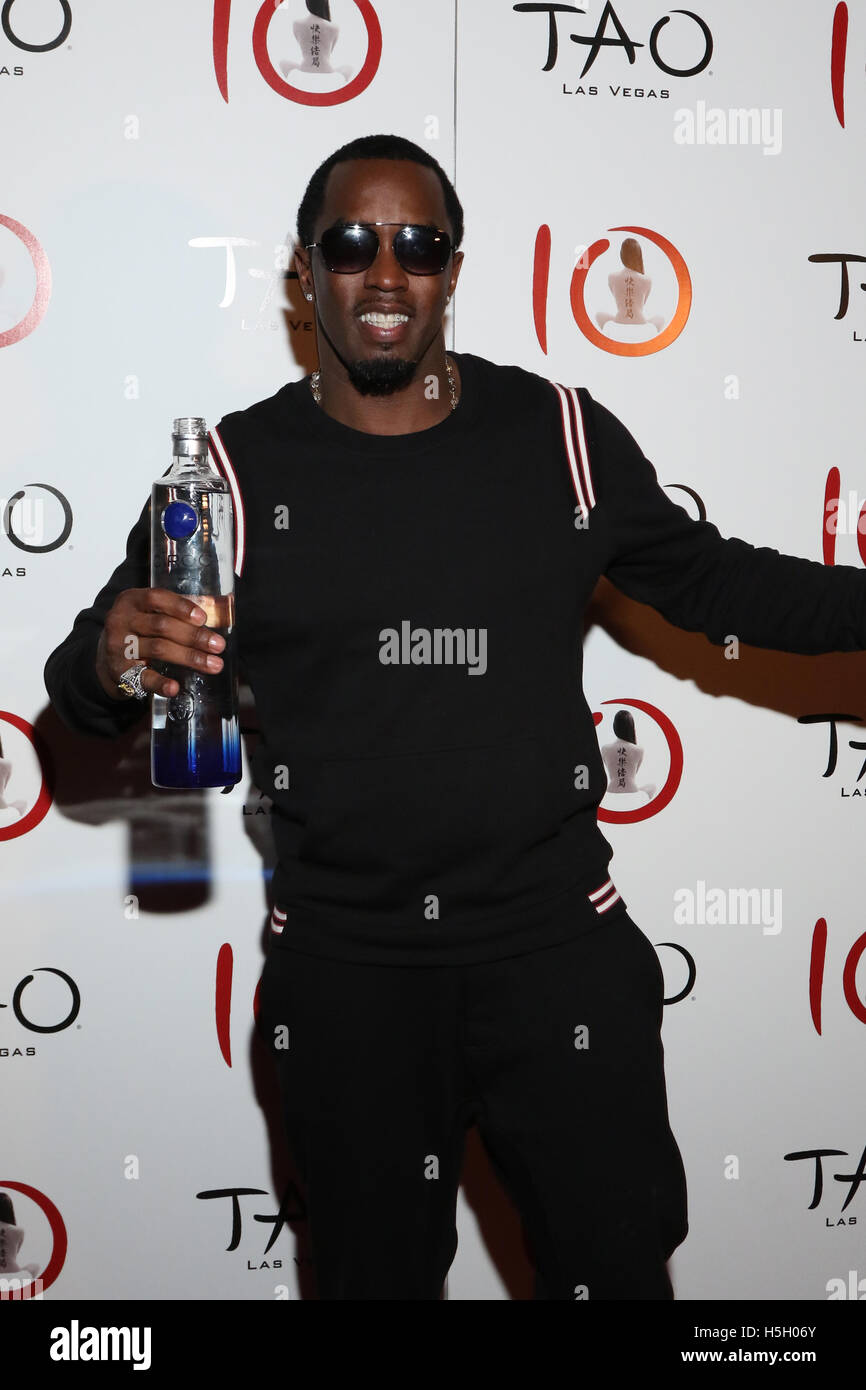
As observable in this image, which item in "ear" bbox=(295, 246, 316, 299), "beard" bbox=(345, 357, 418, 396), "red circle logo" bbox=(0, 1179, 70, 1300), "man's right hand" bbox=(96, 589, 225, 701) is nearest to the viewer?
"man's right hand" bbox=(96, 589, 225, 701)

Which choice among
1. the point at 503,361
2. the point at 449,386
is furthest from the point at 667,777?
the point at 449,386

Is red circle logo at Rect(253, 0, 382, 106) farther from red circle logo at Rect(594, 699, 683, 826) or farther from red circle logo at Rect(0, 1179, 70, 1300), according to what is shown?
red circle logo at Rect(0, 1179, 70, 1300)

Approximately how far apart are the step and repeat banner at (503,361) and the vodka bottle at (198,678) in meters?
0.67

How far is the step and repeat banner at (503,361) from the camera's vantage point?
196 cm

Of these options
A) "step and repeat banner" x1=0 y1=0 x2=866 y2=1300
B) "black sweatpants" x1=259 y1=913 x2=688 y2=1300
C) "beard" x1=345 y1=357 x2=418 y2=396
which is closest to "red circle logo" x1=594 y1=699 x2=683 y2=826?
"step and repeat banner" x1=0 y1=0 x2=866 y2=1300

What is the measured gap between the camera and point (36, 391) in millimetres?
1967

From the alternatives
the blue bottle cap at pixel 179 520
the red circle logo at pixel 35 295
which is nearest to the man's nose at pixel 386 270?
the blue bottle cap at pixel 179 520

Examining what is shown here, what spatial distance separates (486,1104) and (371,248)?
Answer: 1020mm

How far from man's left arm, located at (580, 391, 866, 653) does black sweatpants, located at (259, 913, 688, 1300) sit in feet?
1.37

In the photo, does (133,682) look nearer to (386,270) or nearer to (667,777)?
(386,270)

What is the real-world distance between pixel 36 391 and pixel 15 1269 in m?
1.43

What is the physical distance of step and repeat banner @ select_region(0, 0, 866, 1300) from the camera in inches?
77.3

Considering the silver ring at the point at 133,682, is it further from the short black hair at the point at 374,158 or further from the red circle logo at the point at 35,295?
the red circle logo at the point at 35,295
